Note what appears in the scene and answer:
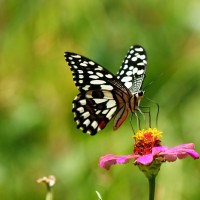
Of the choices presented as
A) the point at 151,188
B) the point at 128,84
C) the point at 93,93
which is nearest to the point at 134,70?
the point at 128,84

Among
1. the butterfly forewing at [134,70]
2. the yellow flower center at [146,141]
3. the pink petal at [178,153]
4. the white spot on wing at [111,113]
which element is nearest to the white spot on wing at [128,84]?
the butterfly forewing at [134,70]

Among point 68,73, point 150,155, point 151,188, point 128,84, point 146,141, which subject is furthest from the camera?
point 68,73

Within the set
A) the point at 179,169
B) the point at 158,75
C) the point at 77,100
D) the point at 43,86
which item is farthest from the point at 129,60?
the point at 43,86

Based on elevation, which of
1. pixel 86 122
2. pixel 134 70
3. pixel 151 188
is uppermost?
pixel 134 70

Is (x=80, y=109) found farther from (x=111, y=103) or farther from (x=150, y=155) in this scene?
(x=150, y=155)

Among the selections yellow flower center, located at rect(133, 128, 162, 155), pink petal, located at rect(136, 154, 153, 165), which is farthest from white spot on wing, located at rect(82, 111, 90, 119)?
pink petal, located at rect(136, 154, 153, 165)

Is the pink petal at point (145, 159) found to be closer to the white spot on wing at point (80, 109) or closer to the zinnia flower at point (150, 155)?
the zinnia flower at point (150, 155)

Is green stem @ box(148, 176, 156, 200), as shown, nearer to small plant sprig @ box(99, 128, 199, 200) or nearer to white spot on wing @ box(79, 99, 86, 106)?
small plant sprig @ box(99, 128, 199, 200)
